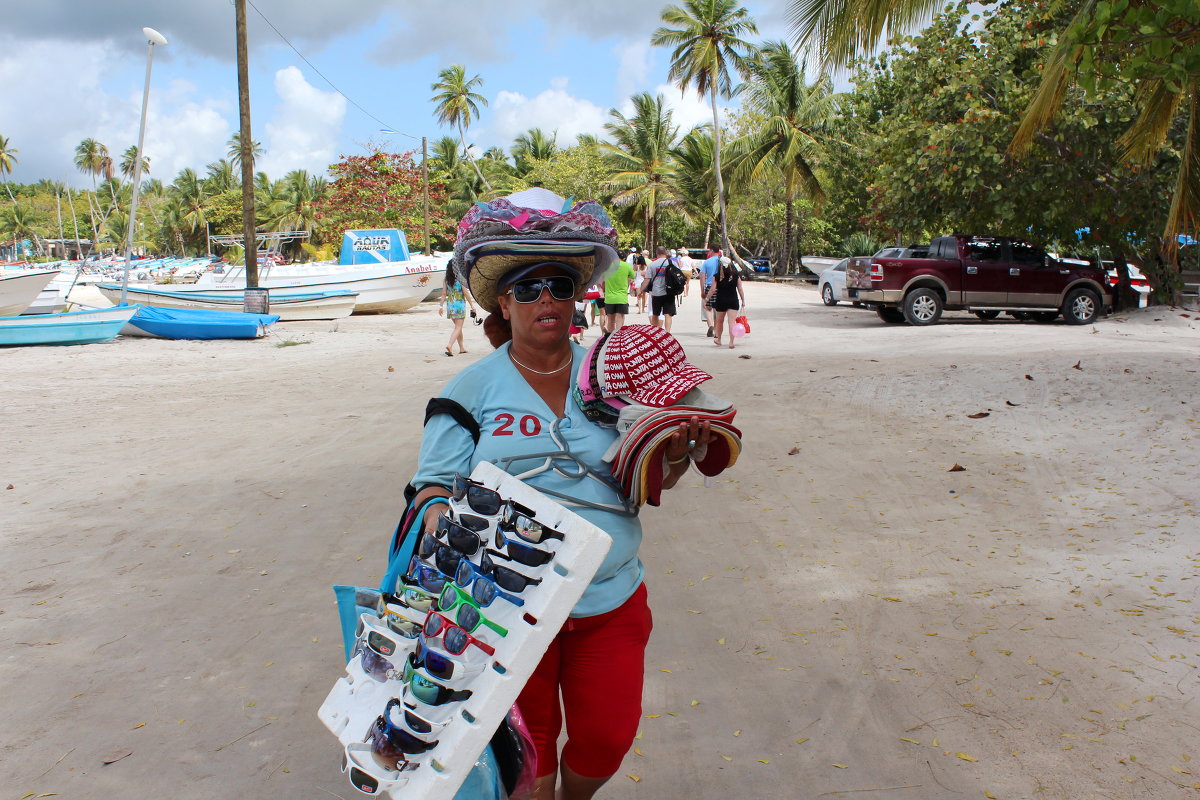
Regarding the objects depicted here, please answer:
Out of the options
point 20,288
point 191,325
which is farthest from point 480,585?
point 20,288

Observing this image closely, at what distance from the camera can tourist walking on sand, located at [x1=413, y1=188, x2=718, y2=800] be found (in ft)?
7.59

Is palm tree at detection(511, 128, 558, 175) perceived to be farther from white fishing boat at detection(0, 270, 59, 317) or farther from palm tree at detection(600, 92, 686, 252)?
white fishing boat at detection(0, 270, 59, 317)

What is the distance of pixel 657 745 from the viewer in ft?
11.0

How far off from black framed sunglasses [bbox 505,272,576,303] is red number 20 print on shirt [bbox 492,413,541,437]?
0.33 m

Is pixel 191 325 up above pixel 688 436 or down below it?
below

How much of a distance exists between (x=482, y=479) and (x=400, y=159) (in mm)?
41808

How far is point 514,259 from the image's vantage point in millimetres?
2492

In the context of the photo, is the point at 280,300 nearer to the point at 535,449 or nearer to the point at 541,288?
the point at 541,288

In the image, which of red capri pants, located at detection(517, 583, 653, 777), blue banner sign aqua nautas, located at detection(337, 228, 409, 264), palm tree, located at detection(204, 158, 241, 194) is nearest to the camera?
red capri pants, located at detection(517, 583, 653, 777)

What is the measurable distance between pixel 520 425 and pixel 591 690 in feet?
2.31

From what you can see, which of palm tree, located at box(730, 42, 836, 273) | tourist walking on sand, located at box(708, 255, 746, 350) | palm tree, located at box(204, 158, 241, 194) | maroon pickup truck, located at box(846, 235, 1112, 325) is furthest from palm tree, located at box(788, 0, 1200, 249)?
palm tree, located at box(204, 158, 241, 194)

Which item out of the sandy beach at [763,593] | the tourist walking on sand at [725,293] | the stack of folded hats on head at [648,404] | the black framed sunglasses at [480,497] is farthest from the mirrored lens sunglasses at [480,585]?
the tourist walking on sand at [725,293]

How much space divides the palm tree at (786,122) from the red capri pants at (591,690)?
39.8m

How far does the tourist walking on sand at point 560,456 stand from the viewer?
7.59ft
